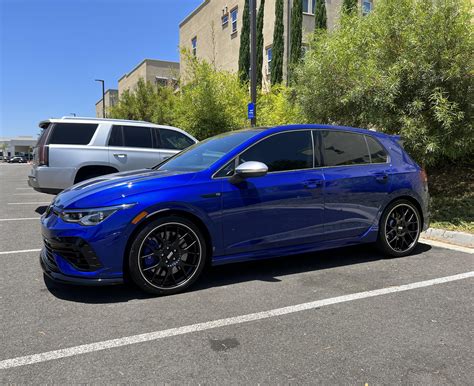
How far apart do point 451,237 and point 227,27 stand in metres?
23.0

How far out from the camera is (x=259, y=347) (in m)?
2.87

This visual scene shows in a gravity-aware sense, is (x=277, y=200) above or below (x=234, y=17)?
below

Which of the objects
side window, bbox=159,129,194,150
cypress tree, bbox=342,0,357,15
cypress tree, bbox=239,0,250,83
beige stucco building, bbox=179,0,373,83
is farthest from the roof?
side window, bbox=159,129,194,150

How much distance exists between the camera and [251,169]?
3912mm

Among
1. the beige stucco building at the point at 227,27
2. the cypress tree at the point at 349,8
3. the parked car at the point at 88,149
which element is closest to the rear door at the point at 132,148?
the parked car at the point at 88,149

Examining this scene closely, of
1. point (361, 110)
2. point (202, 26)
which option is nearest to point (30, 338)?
point (361, 110)

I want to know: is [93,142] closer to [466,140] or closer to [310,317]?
[310,317]

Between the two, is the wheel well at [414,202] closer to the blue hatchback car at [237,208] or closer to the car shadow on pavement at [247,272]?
the blue hatchback car at [237,208]

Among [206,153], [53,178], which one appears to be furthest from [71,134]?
[206,153]

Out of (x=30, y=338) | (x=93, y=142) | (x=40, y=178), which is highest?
(x=93, y=142)

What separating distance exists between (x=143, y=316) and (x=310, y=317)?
1.37m

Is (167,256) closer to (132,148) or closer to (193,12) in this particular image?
(132,148)

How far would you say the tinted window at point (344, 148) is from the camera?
476 centimetres

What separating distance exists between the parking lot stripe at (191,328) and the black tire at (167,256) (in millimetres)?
691
